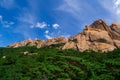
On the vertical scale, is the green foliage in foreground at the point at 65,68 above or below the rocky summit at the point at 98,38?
below

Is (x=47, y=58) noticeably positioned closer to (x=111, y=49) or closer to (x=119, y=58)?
(x=119, y=58)

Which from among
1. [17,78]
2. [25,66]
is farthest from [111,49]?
[17,78]

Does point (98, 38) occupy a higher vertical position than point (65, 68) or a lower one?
higher

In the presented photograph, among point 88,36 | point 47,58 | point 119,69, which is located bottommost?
point 119,69

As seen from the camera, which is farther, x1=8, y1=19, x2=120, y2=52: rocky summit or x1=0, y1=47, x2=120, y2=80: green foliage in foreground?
x1=8, y1=19, x2=120, y2=52: rocky summit

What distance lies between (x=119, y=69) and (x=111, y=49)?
34977 mm

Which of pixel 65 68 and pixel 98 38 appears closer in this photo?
pixel 65 68

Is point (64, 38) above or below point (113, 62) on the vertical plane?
above

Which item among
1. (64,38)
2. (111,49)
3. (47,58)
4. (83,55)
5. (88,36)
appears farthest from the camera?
(64,38)

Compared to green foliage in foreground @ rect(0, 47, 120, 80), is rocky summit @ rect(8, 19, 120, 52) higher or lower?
higher

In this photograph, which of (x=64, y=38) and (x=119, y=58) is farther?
(x=64, y=38)

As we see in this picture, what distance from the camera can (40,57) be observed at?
3824 inches

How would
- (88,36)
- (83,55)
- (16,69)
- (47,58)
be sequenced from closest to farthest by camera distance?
(16,69)
(47,58)
(83,55)
(88,36)

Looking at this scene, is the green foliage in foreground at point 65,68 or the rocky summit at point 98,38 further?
the rocky summit at point 98,38
